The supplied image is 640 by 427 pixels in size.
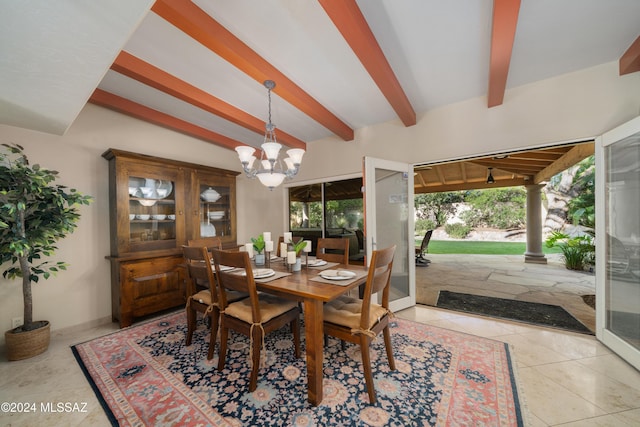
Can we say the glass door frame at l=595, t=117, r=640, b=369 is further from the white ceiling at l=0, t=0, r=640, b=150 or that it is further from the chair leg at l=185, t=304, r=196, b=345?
the chair leg at l=185, t=304, r=196, b=345

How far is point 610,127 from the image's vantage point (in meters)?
2.12

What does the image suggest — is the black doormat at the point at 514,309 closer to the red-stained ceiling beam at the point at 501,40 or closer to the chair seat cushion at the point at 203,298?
the red-stained ceiling beam at the point at 501,40

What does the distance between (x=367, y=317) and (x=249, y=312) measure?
0.87 meters

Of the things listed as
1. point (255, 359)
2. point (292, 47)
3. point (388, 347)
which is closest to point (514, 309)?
point (388, 347)

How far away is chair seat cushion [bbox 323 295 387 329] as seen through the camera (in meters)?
1.58

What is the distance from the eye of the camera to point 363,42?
1.65 metres

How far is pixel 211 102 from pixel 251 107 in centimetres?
45

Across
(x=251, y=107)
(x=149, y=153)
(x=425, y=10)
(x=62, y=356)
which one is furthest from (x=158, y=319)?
(x=425, y=10)

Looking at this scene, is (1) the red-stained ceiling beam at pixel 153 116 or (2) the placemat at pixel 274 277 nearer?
(2) the placemat at pixel 274 277

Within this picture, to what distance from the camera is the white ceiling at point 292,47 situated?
114 cm

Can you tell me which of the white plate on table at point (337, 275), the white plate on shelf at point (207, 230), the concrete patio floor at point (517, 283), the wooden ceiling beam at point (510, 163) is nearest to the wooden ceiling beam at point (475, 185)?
the wooden ceiling beam at point (510, 163)

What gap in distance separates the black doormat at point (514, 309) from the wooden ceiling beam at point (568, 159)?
2161 millimetres

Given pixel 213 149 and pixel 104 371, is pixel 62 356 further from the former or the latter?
pixel 213 149

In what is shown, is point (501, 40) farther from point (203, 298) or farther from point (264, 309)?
point (203, 298)
